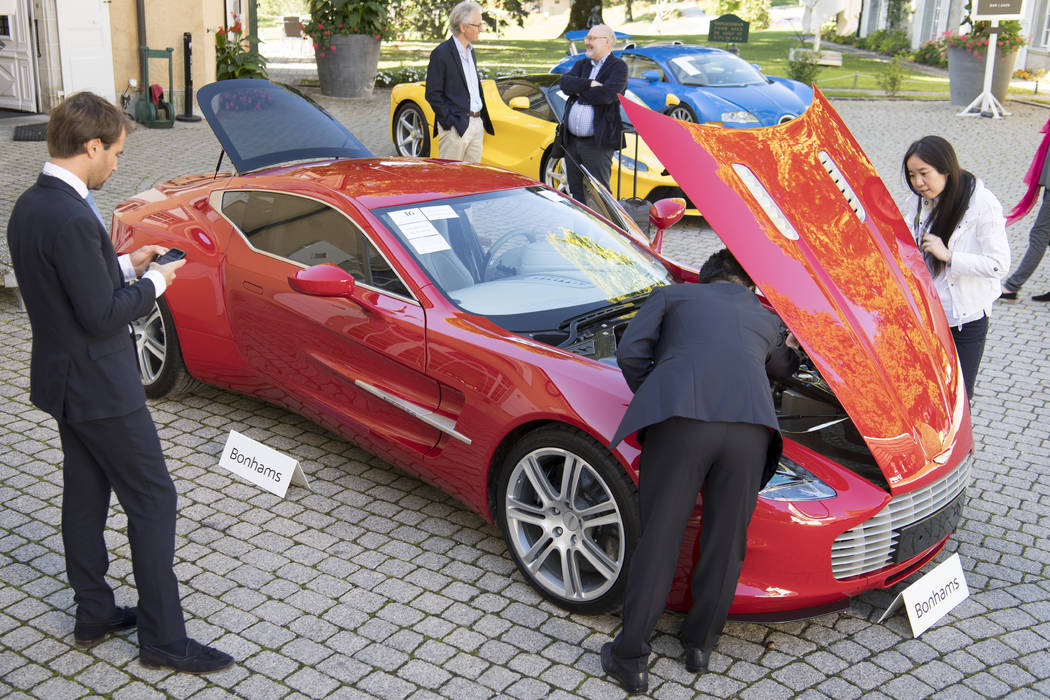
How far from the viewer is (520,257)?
195 inches

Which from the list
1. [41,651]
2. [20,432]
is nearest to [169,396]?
[20,432]

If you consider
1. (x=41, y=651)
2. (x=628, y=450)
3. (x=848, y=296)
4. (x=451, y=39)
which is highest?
(x=451, y=39)

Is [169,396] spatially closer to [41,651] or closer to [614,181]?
[41,651]

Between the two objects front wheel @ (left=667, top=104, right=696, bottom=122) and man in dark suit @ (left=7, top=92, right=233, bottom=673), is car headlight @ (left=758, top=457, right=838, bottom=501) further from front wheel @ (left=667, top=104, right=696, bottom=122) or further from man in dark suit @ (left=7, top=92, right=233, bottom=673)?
front wheel @ (left=667, top=104, right=696, bottom=122)

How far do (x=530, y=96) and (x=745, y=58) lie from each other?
75.5 feet

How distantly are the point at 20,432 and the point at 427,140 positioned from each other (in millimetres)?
7450

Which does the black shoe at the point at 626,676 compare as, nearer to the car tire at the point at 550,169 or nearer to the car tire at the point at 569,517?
the car tire at the point at 569,517

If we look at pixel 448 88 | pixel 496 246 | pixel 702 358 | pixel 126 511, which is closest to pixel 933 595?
pixel 702 358

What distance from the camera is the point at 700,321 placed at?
348 centimetres

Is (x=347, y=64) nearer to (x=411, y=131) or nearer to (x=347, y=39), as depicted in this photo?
(x=347, y=39)

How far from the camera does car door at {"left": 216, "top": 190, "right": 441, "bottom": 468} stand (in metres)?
4.55

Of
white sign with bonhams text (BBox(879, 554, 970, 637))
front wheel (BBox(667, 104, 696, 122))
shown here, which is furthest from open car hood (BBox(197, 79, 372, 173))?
front wheel (BBox(667, 104, 696, 122))

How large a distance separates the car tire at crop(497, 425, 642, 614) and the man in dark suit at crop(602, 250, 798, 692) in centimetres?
25

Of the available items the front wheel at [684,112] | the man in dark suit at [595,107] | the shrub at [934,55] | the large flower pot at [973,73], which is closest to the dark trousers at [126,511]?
the man in dark suit at [595,107]
